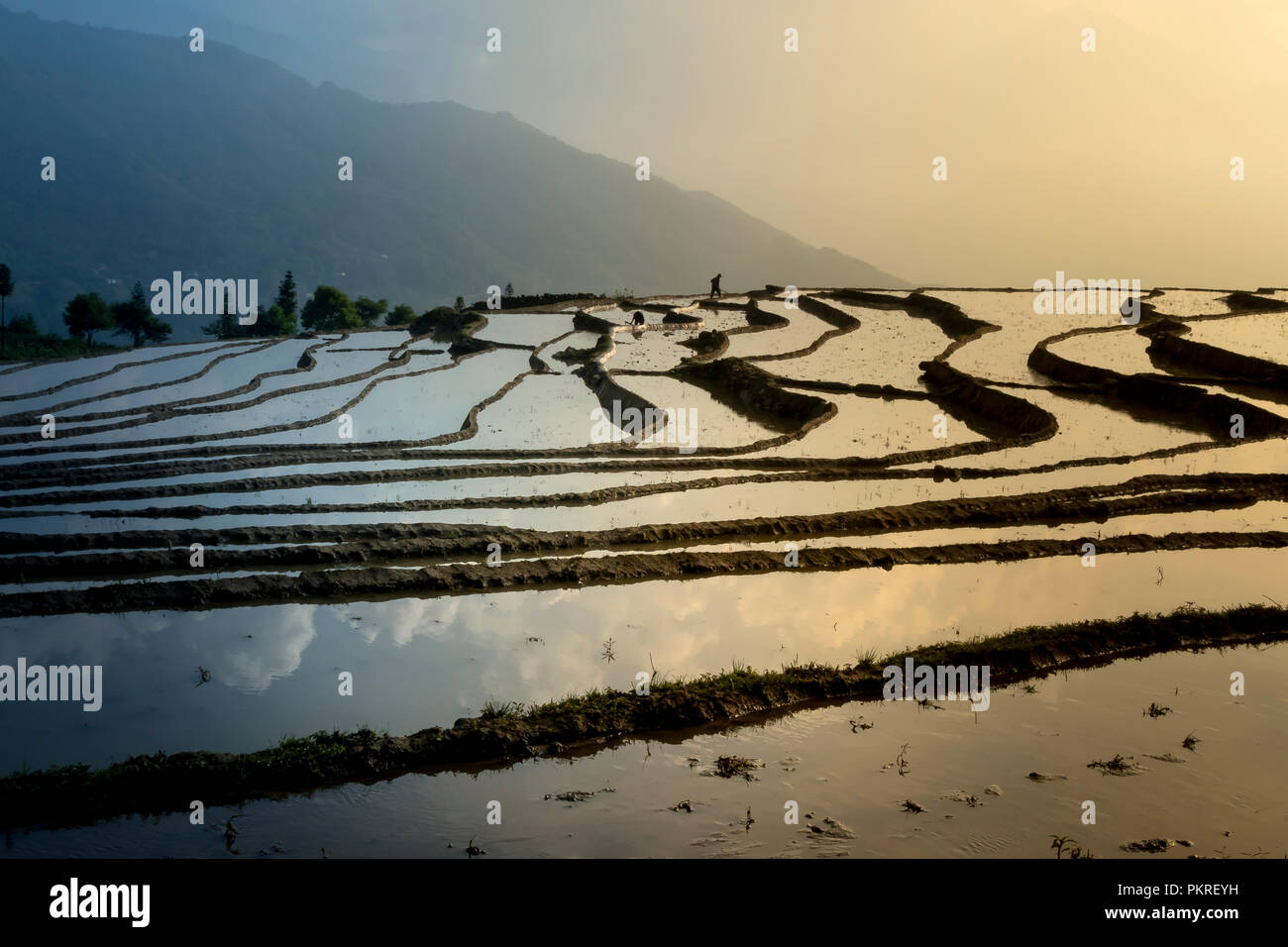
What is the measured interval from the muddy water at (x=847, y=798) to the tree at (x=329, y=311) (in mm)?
45309

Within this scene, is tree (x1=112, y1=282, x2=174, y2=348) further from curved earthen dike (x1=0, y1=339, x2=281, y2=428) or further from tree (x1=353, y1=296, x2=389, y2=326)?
curved earthen dike (x1=0, y1=339, x2=281, y2=428)

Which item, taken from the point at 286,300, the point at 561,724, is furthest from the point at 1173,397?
the point at 286,300

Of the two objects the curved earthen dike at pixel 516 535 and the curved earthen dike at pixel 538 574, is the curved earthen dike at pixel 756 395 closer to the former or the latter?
the curved earthen dike at pixel 516 535

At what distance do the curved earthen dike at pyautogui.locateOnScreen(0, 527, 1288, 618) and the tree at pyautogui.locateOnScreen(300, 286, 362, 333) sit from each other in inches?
1614

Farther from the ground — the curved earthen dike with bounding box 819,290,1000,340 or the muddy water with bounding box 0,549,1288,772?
the curved earthen dike with bounding box 819,290,1000,340

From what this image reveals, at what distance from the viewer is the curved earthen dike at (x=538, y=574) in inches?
393

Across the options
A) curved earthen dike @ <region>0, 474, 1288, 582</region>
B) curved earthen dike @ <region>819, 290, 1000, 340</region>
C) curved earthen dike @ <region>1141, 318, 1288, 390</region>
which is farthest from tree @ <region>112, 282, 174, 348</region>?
curved earthen dike @ <region>1141, 318, 1288, 390</region>

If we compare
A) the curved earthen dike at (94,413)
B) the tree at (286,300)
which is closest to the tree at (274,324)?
the tree at (286,300)

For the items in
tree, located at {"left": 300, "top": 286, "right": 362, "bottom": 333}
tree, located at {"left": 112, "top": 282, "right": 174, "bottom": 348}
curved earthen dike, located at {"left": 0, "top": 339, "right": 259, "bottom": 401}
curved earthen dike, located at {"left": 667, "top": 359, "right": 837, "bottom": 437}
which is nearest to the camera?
curved earthen dike, located at {"left": 667, "top": 359, "right": 837, "bottom": 437}

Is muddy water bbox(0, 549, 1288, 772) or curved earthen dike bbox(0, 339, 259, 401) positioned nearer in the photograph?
muddy water bbox(0, 549, 1288, 772)

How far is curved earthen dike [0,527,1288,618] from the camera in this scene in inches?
393

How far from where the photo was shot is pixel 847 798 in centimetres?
650

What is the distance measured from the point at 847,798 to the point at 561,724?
2.16 m
